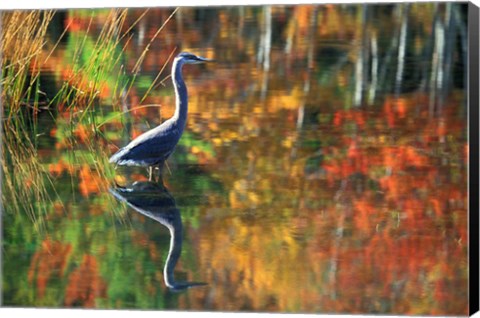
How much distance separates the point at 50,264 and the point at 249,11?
6.39 ft

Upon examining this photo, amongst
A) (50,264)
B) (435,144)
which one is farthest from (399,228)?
(50,264)

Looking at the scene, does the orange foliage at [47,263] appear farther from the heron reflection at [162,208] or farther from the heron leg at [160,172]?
the heron leg at [160,172]

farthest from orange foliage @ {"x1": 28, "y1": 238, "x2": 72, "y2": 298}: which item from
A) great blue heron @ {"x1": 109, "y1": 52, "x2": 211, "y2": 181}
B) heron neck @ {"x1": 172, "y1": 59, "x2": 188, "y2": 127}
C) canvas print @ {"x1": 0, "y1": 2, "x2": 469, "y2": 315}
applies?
heron neck @ {"x1": 172, "y1": 59, "x2": 188, "y2": 127}

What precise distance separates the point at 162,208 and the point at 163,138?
1.38 feet

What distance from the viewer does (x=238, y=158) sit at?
27.2 ft

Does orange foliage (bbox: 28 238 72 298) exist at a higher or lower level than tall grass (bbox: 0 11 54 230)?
lower

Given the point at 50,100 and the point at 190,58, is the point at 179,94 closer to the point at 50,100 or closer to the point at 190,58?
the point at 190,58

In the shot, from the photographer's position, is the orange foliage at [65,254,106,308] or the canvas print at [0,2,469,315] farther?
the orange foliage at [65,254,106,308]

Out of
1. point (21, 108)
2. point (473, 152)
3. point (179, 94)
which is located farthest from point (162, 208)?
point (473, 152)

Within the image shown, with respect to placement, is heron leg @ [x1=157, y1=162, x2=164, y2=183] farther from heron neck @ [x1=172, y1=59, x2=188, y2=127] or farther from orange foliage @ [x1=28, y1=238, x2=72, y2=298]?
orange foliage @ [x1=28, y1=238, x2=72, y2=298]

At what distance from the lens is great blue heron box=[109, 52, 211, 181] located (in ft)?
27.7

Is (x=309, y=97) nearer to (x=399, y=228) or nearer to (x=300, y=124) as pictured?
(x=300, y=124)

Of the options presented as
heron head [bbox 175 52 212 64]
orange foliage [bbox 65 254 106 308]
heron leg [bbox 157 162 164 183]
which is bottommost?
orange foliage [bbox 65 254 106 308]

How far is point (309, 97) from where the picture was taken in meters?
8.21
